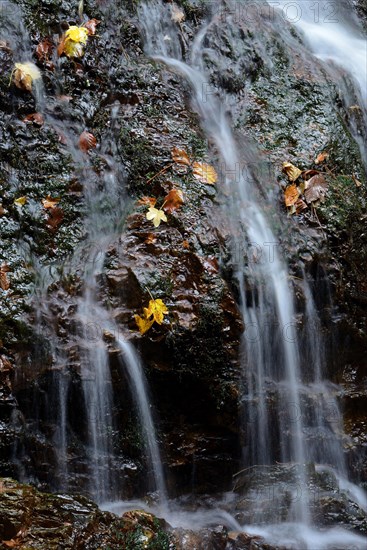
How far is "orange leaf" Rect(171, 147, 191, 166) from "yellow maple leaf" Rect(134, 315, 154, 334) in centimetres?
140

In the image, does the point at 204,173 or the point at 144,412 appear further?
the point at 204,173

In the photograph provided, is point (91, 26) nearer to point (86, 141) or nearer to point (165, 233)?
point (86, 141)

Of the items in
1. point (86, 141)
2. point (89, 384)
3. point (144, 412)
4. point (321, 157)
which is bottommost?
point (144, 412)

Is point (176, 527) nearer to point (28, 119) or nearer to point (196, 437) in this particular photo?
point (196, 437)

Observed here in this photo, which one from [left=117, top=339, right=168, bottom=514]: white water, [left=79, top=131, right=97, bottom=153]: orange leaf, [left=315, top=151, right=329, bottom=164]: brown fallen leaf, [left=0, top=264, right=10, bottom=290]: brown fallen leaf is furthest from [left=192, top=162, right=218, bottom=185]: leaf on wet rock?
[left=0, top=264, right=10, bottom=290]: brown fallen leaf

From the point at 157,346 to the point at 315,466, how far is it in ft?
4.96

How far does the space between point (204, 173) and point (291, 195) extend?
0.74 meters

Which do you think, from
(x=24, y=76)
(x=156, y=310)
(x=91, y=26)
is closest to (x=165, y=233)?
(x=156, y=310)

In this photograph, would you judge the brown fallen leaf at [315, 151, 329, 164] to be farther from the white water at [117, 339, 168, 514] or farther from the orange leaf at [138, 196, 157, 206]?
the white water at [117, 339, 168, 514]

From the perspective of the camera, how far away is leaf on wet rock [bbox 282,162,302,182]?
4.76 m

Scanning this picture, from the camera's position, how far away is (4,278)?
3809mm

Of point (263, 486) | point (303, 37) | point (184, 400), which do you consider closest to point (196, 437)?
point (184, 400)

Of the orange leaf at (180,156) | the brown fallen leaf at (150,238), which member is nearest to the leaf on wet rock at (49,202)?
the brown fallen leaf at (150,238)

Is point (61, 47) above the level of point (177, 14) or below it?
below
